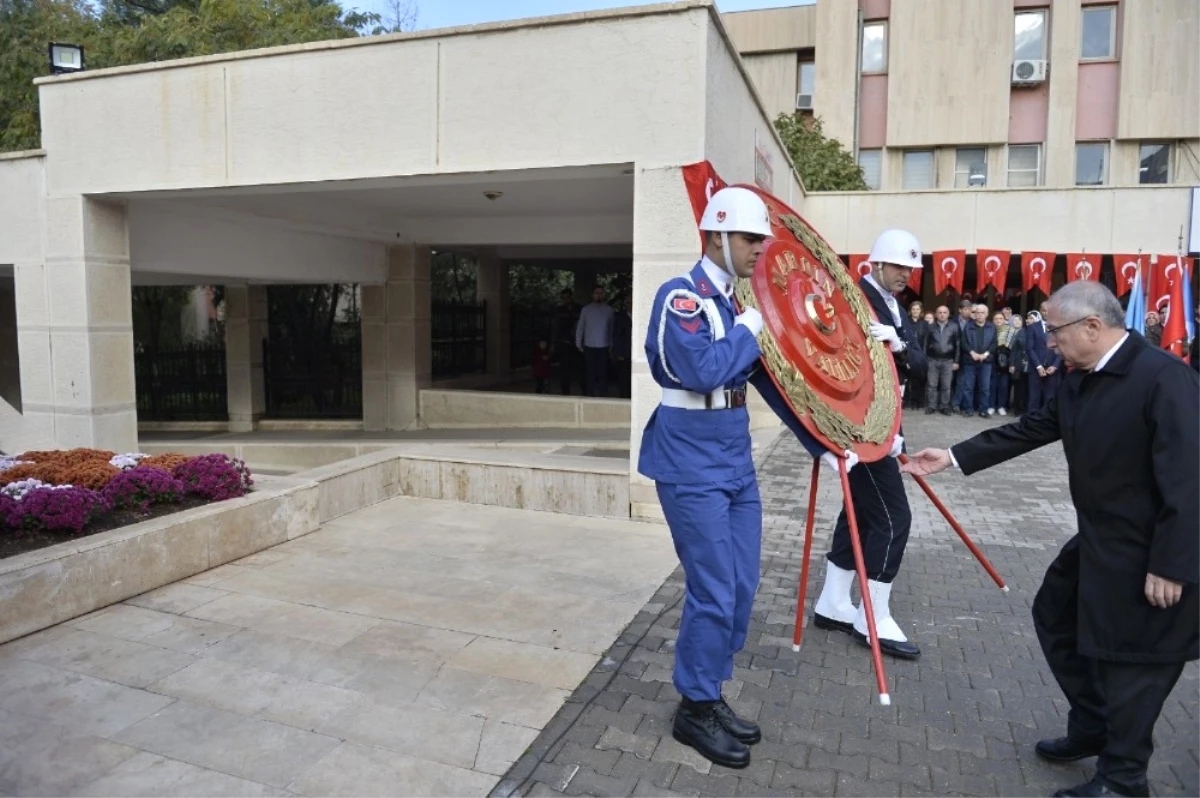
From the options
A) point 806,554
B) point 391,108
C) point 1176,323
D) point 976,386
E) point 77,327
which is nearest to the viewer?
point 806,554

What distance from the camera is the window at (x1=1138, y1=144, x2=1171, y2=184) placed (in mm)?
20156

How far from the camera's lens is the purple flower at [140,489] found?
17.3ft

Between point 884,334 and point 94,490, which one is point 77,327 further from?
point 884,334

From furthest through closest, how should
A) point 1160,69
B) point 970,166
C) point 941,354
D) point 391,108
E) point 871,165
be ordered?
point 871,165
point 970,166
point 1160,69
point 941,354
point 391,108

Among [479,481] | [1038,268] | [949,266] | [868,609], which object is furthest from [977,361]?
[868,609]

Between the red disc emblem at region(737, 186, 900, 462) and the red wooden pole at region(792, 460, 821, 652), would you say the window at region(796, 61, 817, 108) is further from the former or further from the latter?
the red wooden pole at region(792, 460, 821, 652)

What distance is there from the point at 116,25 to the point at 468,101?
47.7 ft

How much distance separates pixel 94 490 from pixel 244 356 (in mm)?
9590

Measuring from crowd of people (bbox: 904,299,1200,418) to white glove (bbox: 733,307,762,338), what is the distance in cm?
1115

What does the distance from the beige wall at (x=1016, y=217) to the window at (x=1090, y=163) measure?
6450 millimetres

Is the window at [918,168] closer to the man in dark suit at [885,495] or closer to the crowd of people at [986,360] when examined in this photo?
the crowd of people at [986,360]

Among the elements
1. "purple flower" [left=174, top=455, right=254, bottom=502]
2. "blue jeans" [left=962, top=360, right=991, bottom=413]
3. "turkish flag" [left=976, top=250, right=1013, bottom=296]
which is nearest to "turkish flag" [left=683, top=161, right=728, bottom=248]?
"purple flower" [left=174, top=455, right=254, bottom=502]

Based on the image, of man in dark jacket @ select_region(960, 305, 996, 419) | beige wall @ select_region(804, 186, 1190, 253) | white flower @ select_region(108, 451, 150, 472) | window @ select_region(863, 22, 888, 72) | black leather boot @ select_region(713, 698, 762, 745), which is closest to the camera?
black leather boot @ select_region(713, 698, 762, 745)

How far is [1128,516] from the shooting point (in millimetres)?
2746
